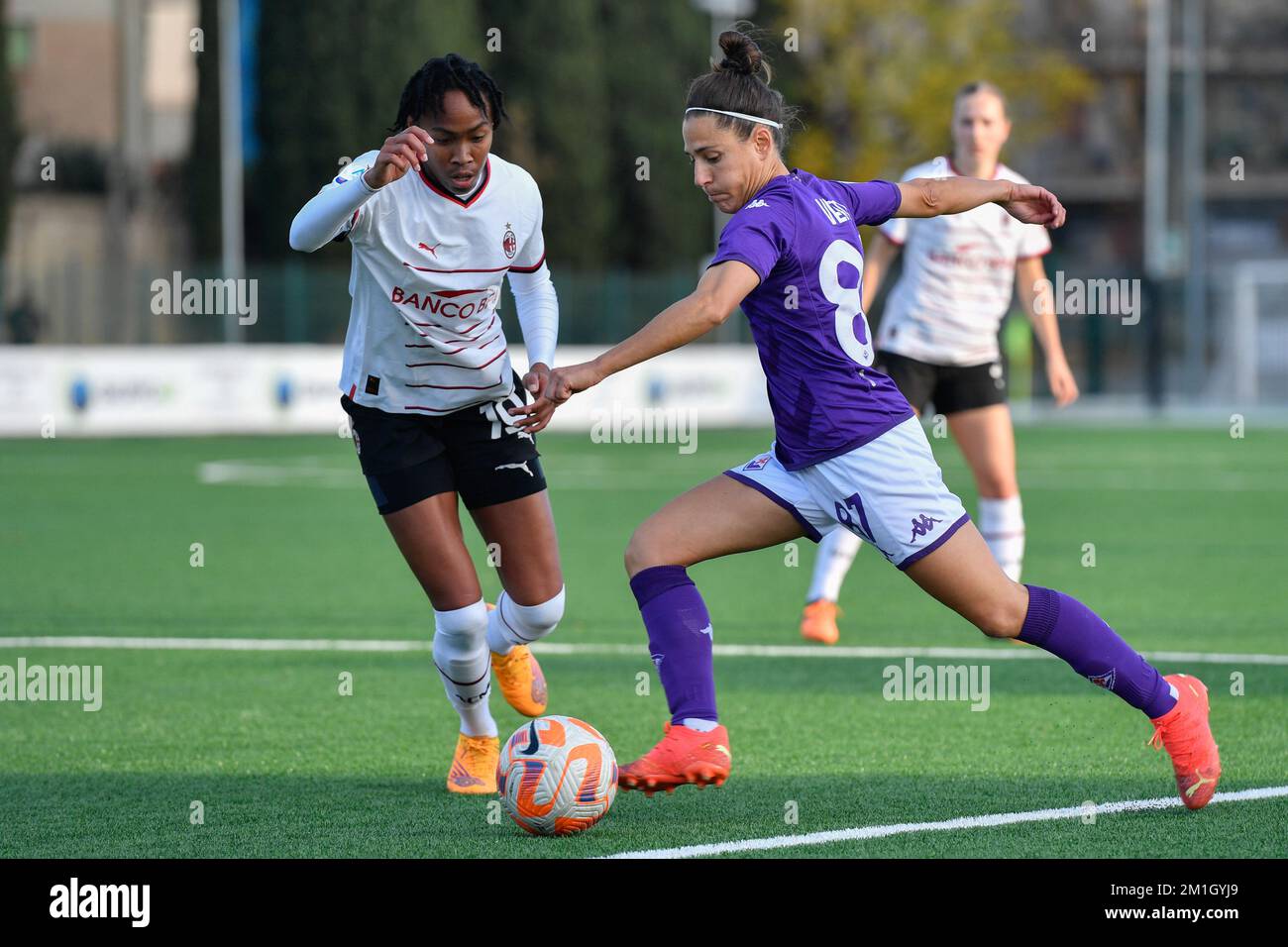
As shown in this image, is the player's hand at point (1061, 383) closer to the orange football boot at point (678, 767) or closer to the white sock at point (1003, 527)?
the white sock at point (1003, 527)

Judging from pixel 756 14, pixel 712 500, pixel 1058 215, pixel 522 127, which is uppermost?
pixel 756 14

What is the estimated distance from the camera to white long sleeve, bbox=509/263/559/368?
6.46m

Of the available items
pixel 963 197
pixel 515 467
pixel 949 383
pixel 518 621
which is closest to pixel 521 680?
pixel 518 621

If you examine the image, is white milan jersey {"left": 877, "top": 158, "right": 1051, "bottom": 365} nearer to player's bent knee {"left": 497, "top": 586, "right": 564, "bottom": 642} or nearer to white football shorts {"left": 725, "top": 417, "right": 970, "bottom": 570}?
player's bent knee {"left": 497, "top": 586, "right": 564, "bottom": 642}

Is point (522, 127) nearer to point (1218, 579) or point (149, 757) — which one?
point (1218, 579)

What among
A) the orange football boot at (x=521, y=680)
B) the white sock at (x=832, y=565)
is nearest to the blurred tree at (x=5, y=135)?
the white sock at (x=832, y=565)

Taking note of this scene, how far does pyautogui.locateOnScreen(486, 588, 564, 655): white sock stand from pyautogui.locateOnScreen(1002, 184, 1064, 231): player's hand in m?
1.93

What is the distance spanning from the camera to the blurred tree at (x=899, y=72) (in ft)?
138

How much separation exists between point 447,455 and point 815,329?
139 cm

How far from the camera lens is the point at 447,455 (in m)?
6.39

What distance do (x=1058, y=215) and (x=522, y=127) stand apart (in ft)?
119

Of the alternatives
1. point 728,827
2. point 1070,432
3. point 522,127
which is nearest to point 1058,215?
point 728,827

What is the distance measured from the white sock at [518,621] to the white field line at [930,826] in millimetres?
1416

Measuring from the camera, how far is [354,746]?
23.2 ft
